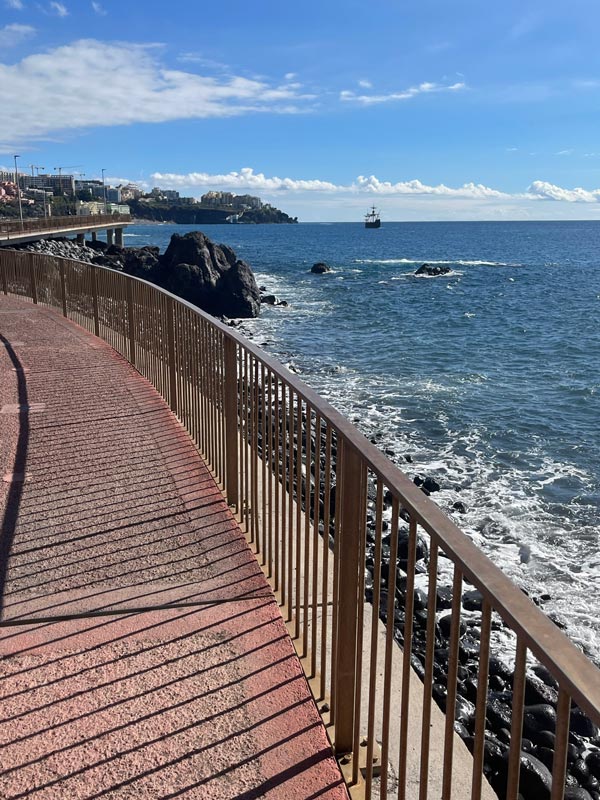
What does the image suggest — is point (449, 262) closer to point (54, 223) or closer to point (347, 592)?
point (54, 223)

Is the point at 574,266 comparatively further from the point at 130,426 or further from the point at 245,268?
the point at 130,426

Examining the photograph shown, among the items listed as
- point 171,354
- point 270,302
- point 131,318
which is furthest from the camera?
point 270,302

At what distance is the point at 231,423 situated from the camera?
4926 mm

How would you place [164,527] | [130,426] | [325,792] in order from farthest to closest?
1. [130,426]
2. [164,527]
3. [325,792]

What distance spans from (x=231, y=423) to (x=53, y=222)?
61383mm

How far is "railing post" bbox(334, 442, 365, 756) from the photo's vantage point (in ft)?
8.48

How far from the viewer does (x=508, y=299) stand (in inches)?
2146

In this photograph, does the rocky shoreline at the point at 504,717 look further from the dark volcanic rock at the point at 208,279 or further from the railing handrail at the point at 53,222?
the railing handrail at the point at 53,222

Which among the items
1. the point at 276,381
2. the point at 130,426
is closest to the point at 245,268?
the point at 130,426

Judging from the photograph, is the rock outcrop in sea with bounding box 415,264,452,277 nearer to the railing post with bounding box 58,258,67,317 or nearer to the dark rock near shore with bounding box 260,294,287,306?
the dark rock near shore with bounding box 260,294,287,306

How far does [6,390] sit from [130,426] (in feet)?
6.78

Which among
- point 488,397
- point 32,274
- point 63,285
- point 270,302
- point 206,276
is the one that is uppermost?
point 32,274

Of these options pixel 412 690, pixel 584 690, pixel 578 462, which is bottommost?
pixel 578 462

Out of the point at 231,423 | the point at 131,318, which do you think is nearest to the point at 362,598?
the point at 231,423
